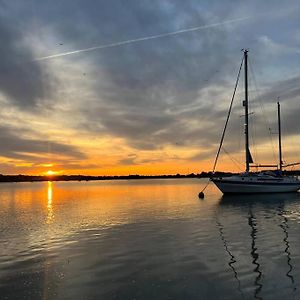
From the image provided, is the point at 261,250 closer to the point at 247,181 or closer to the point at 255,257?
the point at 255,257

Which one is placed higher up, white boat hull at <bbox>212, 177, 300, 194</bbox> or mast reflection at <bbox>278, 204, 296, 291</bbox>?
white boat hull at <bbox>212, 177, 300, 194</bbox>

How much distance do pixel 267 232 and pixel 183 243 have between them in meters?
7.05

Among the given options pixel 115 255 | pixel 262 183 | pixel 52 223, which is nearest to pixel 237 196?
pixel 262 183

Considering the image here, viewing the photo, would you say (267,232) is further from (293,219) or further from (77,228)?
(77,228)

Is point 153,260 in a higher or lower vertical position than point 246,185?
lower

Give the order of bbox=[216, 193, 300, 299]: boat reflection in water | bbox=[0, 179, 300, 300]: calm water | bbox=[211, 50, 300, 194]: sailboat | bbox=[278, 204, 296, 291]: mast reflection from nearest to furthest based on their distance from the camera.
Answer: bbox=[0, 179, 300, 300]: calm water → bbox=[216, 193, 300, 299]: boat reflection in water → bbox=[278, 204, 296, 291]: mast reflection → bbox=[211, 50, 300, 194]: sailboat

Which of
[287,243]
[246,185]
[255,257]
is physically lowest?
[255,257]

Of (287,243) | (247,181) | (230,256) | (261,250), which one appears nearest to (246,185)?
(247,181)

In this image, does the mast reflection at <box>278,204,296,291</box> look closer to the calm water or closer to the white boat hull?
the calm water

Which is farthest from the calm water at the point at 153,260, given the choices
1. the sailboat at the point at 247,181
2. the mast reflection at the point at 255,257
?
the sailboat at the point at 247,181

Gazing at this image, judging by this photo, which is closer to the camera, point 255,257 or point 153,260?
point 153,260

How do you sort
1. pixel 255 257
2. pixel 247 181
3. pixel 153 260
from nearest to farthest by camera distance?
pixel 153 260 → pixel 255 257 → pixel 247 181

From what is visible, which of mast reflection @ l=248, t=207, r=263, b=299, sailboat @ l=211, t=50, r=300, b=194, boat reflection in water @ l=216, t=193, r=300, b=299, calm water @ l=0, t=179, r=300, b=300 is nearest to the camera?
mast reflection @ l=248, t=207, r=263, b=299

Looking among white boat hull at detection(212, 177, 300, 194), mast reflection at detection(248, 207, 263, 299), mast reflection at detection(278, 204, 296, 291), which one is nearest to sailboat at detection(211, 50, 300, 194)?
white boat hull at detection(212, 177, 300, 194)
